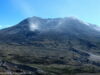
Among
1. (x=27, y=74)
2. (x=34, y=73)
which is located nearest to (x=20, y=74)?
(x=27, y=74)

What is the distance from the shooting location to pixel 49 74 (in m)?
198

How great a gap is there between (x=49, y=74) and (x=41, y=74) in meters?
7.24

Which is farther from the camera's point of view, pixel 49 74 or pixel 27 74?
pixel 49 74

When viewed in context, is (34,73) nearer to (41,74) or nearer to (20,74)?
(41,74)

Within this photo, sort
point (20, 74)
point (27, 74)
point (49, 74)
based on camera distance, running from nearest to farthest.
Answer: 1. point (20, 74)
2. point (27, 74)
3. point (49, 74)

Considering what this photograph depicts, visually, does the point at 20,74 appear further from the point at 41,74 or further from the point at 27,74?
the point at 41,74

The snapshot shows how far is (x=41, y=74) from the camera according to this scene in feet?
653

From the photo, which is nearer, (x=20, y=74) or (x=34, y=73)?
(x=20, y=74)

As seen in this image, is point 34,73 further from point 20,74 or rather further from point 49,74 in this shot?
point 20,74

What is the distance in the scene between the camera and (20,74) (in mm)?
167500

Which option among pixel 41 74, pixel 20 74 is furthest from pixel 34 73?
pixel 20 74

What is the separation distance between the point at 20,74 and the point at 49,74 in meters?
38.1

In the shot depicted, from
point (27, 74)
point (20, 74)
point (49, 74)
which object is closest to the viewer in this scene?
point (20, 74)

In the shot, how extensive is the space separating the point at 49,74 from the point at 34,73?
13471 millimetres
